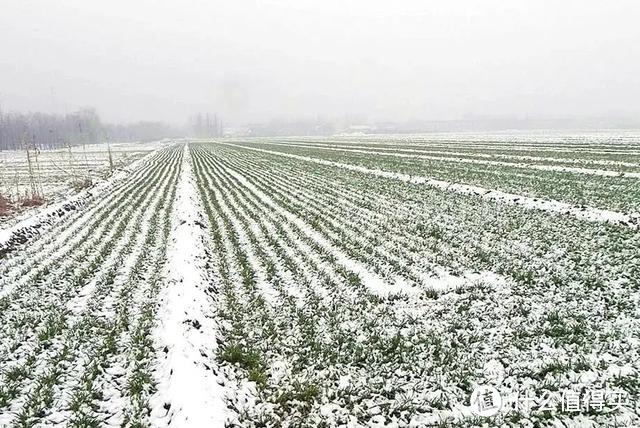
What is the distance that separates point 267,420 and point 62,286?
896cm

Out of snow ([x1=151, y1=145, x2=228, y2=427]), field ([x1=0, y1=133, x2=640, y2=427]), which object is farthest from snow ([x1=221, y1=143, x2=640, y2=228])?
snow ([x1=151, y1=145, x2=228, y2=427])

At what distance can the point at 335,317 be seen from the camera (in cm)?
888

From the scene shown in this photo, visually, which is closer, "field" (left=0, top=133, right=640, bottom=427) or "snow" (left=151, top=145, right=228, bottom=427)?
"snow" (left=151, top=145, right=228, bottom=427)

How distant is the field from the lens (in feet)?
20.0

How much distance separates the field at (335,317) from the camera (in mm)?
6094

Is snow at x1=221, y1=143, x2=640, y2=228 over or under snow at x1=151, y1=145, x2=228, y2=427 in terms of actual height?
over

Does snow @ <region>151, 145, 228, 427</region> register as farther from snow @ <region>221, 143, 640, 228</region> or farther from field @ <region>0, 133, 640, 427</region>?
snow @ <region>221, 143, 640, 228</region>

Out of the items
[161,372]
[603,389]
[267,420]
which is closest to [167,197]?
[161,372]

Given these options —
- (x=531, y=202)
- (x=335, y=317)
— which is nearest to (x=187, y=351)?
(x=335, y=317)

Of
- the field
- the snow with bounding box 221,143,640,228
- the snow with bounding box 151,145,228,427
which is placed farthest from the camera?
the snow with bounding box 221,143,640,228

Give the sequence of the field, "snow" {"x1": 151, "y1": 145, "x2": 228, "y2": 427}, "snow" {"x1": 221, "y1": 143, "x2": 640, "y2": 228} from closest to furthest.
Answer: "snow" {"x1": 151, "y1": 145, "x2": 228, "y2": 427} < the field < "snow" {"x1": 221, "y1": 143, "x2": 640, "y2": 228}

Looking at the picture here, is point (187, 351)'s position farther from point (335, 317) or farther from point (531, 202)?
point (531, 202)

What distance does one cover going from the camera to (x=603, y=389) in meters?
5.80

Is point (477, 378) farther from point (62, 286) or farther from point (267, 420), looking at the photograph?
point (62, 286)
